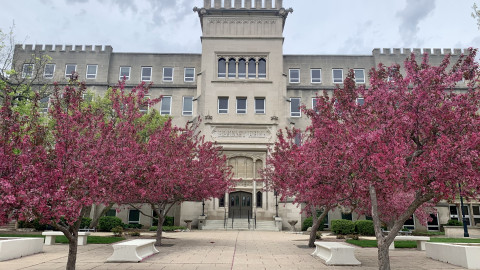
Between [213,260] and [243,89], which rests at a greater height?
[243,89]

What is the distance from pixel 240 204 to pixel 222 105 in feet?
32.7

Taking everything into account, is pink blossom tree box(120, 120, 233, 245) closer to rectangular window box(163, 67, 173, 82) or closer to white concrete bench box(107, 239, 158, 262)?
white concrete bench box(107, 239, 158, 262)

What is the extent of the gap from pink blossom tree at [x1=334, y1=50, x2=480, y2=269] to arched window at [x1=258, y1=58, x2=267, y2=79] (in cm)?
2746

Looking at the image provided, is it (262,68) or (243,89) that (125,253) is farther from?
(262,68)

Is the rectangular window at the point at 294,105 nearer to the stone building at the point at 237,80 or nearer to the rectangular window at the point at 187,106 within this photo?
the stone building at the point at 237,80

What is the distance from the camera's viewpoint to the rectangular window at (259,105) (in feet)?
120

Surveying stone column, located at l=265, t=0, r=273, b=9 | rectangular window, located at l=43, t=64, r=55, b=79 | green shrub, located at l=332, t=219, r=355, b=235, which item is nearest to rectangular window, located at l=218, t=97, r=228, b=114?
stone column, located at l=265, t=0, r=273, b=9

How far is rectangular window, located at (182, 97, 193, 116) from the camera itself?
38812mm

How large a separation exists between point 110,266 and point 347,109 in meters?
8.94

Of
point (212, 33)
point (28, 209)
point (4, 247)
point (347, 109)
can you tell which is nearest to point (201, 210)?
point (212, 33)

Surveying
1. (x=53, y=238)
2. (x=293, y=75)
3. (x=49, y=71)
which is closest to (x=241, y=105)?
(x=293, y=75)

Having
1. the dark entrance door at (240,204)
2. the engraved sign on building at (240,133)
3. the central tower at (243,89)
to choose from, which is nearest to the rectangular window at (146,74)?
the central tower at (243,89)

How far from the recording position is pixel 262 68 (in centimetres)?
3797

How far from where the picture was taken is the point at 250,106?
36.4m
